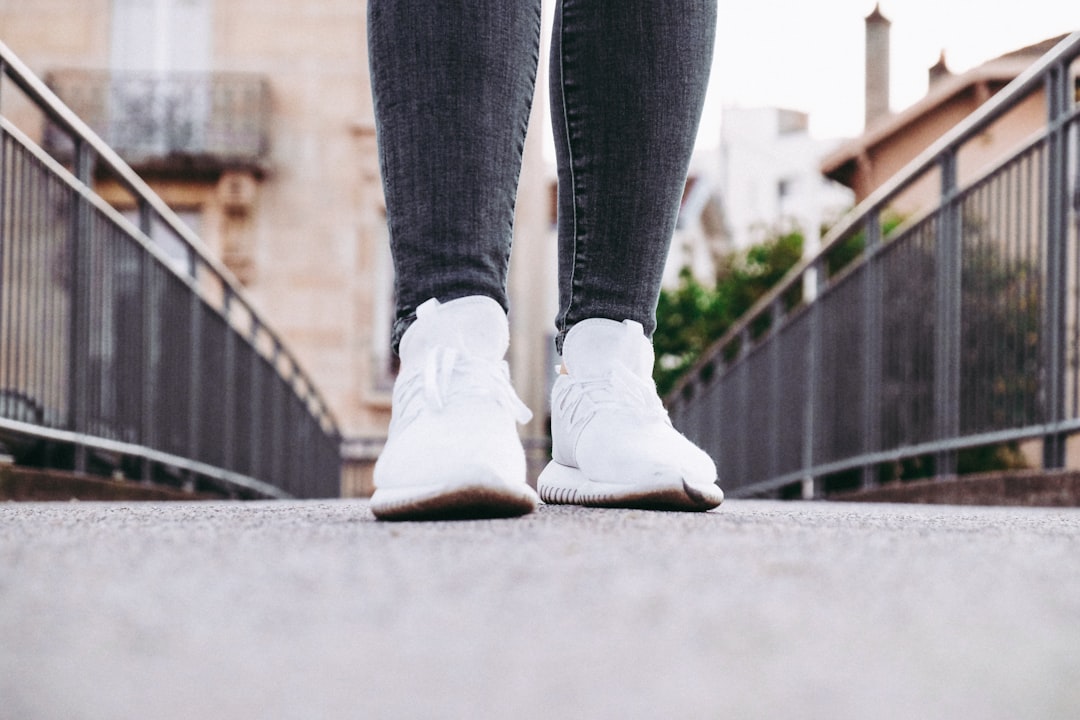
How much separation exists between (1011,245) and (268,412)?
416 centimetres

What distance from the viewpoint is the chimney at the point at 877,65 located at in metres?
32.3

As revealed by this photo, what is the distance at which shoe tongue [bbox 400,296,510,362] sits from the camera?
139 centimetres

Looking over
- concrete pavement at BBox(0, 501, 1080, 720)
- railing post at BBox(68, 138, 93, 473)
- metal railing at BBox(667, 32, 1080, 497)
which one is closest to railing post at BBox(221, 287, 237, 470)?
railing post at BBox(68, 138, 93, 473)

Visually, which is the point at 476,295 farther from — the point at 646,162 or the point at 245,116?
the point at 245,116

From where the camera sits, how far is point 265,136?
13633 millimetres

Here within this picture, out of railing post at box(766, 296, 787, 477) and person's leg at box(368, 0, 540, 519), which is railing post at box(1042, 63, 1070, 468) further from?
railing post at box(766, 296, 787, 477)

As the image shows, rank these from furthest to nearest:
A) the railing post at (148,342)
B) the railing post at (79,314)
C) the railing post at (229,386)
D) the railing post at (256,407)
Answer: the railing post at (256,407) → the railing post at (229,386) → the railing post at (148,342) → the railing post at (79,314)

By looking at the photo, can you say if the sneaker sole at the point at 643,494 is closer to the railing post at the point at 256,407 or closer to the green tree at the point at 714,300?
the railing post at the point at 256,407

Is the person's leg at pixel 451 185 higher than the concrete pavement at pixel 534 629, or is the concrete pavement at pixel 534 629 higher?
the person's leg at pixel 451 185

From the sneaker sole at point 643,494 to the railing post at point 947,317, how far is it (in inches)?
90.9

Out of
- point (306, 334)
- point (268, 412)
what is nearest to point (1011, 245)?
point (268, 412)

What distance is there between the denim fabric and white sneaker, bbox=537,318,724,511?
0.12 feet

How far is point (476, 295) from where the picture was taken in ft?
4.59

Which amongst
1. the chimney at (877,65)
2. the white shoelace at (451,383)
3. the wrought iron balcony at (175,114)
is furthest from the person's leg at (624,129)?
the chimney at (877,65)
